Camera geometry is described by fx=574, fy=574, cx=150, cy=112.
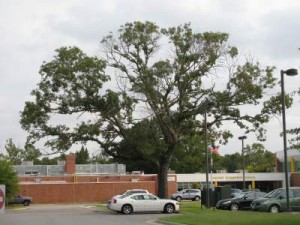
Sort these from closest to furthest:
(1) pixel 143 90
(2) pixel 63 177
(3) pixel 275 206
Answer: (3) pixel 275 206
(1) pixel 143 90
(2) pixel 63 177

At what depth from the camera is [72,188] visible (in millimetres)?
70938

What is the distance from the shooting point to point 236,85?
155ft

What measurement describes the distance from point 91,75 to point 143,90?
4398mm

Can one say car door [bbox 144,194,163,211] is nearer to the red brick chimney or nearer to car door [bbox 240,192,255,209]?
car door [bbox 240,192,255,209]

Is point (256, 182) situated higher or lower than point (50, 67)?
lower

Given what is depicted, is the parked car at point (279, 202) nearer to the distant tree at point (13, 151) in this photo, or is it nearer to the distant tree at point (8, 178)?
the distant tree at point (8, 178)

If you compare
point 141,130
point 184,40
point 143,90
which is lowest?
point 141,130

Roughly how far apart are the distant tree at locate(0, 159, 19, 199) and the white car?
19677 millimetres

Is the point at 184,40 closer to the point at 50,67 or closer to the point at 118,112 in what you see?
the point at 118,112

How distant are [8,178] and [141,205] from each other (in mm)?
21524

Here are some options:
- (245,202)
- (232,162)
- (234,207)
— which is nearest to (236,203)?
(234,207)

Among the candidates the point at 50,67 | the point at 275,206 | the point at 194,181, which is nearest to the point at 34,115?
the point at 50,67

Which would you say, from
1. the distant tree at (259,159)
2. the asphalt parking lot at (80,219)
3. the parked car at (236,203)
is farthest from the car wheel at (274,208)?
the distant tree at (259,159)

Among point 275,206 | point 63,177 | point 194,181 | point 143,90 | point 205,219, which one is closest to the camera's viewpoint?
point 205,219
